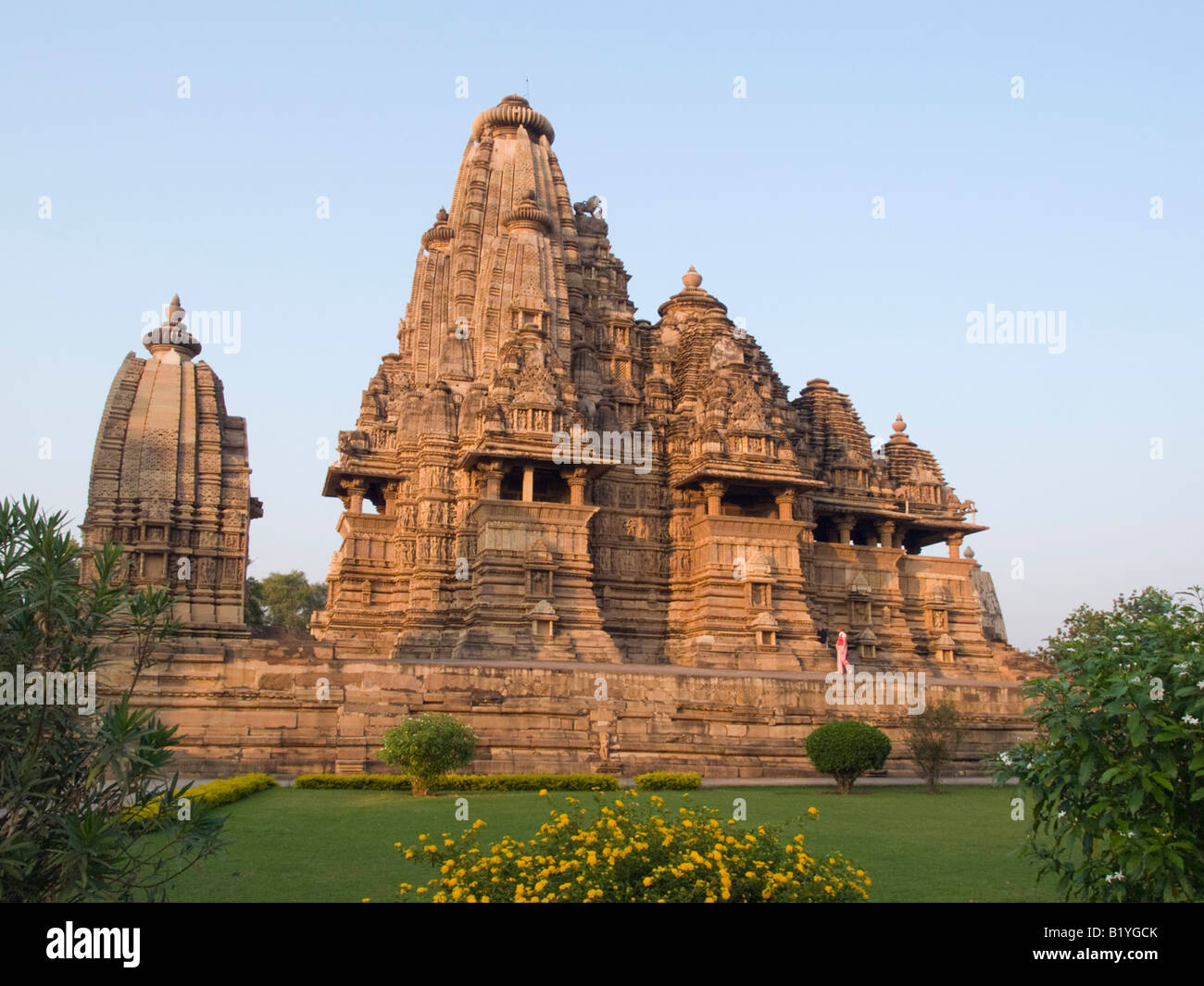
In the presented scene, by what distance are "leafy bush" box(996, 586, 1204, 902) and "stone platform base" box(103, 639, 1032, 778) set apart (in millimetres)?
12855

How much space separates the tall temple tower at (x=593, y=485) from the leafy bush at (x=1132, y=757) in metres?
19.4

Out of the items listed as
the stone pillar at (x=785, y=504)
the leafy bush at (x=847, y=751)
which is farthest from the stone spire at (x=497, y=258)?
the leafy bush at (x=847, y=751)

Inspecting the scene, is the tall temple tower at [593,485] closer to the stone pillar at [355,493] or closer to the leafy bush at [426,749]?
the stone pillar at [355,493]

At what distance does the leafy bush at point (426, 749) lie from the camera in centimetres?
1570

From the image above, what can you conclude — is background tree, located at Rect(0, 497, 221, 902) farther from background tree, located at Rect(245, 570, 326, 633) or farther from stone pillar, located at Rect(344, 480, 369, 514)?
background tree, located at Rect(245, 570, 326, 633)

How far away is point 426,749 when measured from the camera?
1570 centimetres

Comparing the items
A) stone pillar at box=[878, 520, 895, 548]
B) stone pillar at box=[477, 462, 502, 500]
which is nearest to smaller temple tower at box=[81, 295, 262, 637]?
stone pillar at box=[477, 462, 502, 500]

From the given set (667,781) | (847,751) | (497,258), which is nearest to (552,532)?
(497,258)

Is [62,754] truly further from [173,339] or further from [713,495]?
[713,495]

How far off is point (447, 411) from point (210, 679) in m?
14.2

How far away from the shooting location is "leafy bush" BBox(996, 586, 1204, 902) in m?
6.37
